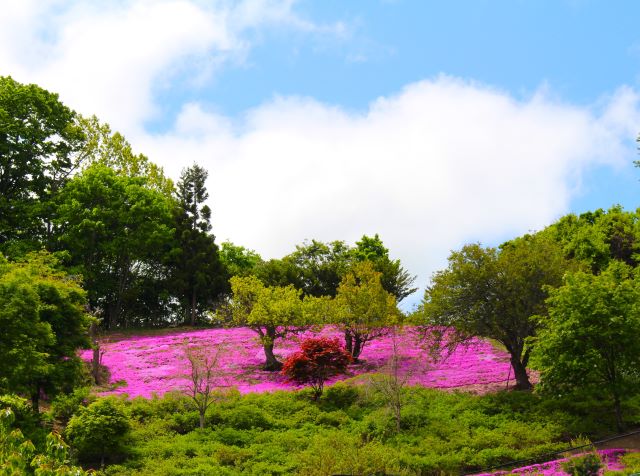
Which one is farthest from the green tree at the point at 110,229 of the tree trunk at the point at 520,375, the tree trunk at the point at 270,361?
the tree trunk at the point at 520,375

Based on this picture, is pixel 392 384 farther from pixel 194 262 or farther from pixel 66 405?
pixel 194 262

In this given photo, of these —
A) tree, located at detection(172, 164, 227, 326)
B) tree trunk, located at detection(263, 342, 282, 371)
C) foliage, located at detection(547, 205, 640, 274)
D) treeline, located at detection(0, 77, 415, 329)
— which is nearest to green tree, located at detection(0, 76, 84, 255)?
treeline, located at detection(0, 77, 415, 329)

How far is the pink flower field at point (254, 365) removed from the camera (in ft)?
95.3

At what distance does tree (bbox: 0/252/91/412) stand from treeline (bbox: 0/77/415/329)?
19.7 metres

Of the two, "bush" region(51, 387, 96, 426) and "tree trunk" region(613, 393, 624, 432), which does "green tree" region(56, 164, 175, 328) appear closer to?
"bush" region(51, 387, 96, 426)

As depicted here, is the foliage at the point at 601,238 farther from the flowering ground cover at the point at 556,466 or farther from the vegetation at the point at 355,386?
the flowering ground cover at the point at 556,466

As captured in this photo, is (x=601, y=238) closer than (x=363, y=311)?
No

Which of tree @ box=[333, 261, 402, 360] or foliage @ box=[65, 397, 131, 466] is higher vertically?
tree @ box=[333, 261, 402, 360]

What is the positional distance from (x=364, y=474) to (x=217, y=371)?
10.7m

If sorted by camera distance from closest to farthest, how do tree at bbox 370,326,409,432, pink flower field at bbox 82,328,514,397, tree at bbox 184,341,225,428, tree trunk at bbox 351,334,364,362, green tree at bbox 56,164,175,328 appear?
tree at bbox 370,326,409,432
tree at bbox 184,341,225,428
pink flower field at bbox 82,328,514,397
tree trunk at bbox 351,334,364,362
green tree at bbox 56,164,175,328

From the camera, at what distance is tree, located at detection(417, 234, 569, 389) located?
88.5ft

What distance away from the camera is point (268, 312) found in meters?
34.0

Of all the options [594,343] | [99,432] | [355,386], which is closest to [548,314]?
[594,343]

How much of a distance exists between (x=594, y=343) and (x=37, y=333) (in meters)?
19.5
